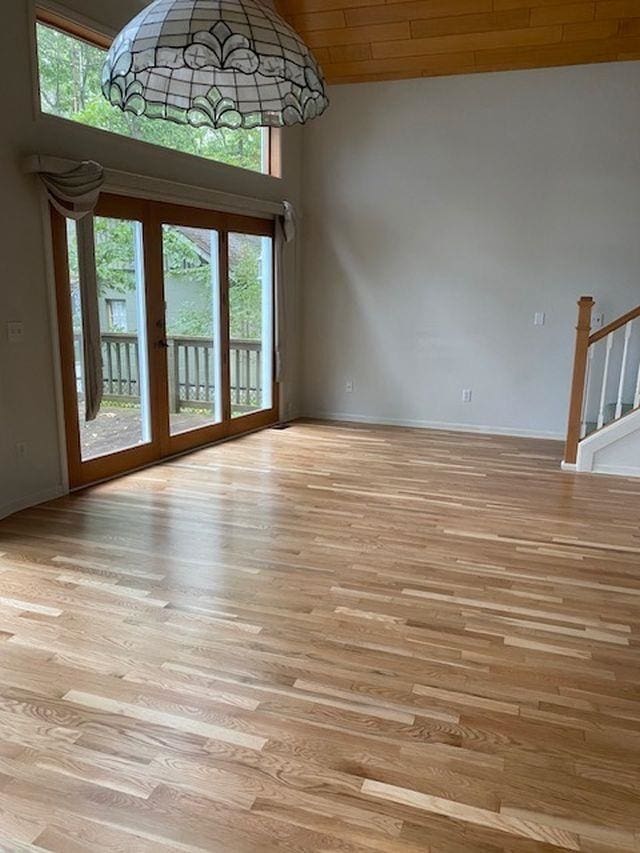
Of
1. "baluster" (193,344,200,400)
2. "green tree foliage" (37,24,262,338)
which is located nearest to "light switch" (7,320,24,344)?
"green tree foliage" (37,24,262,338)

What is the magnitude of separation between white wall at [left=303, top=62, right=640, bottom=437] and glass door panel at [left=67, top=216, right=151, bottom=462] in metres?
2.58

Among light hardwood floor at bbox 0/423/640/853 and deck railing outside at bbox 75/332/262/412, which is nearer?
light hardwood floor at bbox 0/423/640/853

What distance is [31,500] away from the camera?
4219mm

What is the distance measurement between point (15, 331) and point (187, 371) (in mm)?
1818

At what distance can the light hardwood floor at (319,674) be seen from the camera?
1.84 m

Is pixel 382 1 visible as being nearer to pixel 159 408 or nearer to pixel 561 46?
pixel 561 46

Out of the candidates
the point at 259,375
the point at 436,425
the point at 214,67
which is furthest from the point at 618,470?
the point at 214,67

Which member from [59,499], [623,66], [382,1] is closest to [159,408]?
[59,499]

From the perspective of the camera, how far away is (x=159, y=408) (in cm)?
526

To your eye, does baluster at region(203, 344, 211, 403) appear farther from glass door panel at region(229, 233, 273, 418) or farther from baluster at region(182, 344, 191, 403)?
glass door panel at region(229, 233, 273, 418)

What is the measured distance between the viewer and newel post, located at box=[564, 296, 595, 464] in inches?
201

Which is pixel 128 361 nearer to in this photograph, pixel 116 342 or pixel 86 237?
pixel 116 342

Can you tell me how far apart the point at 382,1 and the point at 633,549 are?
477 cm

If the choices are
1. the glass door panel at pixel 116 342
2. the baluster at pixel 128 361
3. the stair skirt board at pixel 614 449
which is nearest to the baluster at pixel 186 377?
the glass door panel at pixel 116 342
